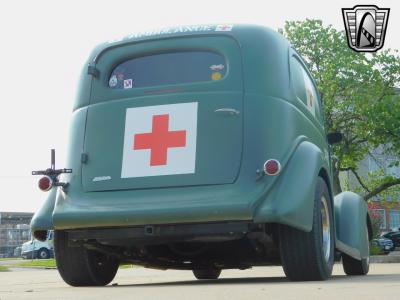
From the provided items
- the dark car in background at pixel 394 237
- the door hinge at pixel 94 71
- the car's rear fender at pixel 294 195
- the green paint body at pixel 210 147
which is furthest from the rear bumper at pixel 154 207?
the dark car in background at pixel 394 237

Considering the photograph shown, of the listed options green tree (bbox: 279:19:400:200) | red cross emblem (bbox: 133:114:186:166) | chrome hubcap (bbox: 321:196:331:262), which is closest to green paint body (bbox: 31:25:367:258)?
red cross emblem (bbox: 133:114:186:166)

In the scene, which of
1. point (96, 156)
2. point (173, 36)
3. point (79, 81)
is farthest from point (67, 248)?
point (173, 36)

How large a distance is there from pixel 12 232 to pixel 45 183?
86633 millimetres

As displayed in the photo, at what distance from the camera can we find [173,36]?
6.57 meters

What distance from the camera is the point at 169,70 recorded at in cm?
654

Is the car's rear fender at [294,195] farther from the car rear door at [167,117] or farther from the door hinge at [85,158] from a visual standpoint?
the door hinge at [85,158]

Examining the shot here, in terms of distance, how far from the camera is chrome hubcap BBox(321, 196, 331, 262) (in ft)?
22.4

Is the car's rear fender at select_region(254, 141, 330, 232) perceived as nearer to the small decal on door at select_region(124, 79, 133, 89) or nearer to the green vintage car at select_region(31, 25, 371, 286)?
the green vintage car at select_region(31, 25, 371, 286)

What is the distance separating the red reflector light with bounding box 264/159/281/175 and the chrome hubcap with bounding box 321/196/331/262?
1054mm

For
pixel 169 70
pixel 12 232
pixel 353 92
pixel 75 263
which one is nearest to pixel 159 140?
pixel 169 70

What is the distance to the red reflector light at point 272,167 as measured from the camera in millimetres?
5906

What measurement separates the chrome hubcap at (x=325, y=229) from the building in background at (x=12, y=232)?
270ft

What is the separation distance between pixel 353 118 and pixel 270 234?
26.5 metres

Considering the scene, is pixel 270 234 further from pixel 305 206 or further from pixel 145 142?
pixel 145 142
